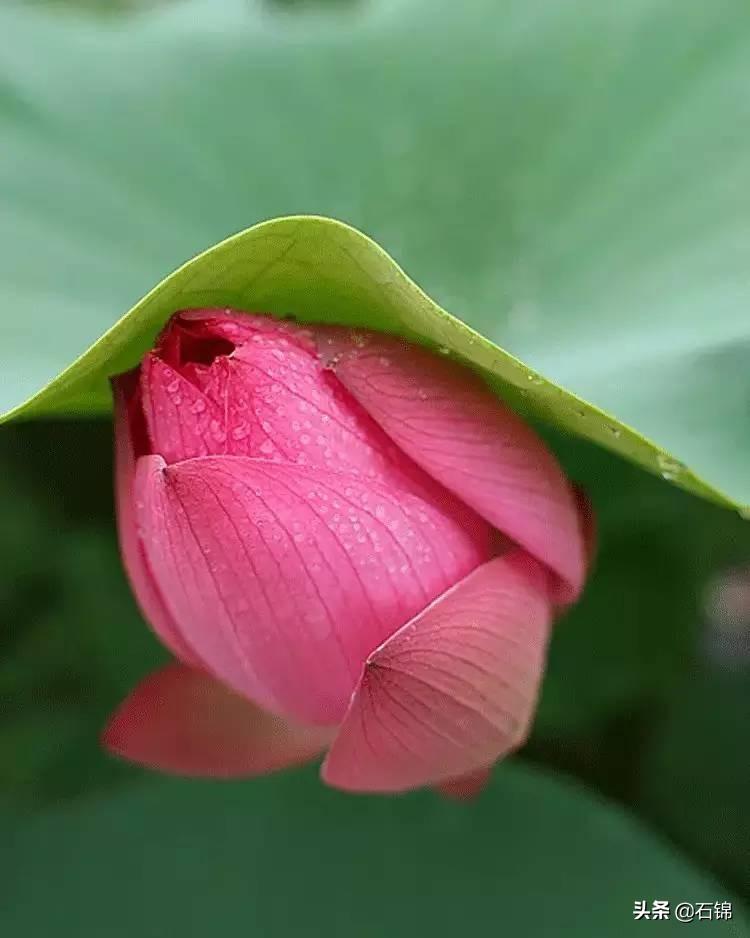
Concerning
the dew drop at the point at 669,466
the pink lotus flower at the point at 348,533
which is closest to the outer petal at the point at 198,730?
the pink lotus flower at the point at 348,533

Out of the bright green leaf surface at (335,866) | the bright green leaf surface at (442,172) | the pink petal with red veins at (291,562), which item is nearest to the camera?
the pink petal with red veins at (291,562)

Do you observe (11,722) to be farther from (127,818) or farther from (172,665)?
(172,665)

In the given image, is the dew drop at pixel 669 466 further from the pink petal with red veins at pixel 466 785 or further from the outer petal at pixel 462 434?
the pink petal with red veins at pixel 466 785

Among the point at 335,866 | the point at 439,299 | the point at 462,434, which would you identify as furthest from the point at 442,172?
A: the point at 335,866

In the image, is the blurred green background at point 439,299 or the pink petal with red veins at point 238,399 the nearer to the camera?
the pink petal with red veins at point 238,399

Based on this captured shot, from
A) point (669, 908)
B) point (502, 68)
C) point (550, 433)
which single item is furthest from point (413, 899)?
point (502, 68)

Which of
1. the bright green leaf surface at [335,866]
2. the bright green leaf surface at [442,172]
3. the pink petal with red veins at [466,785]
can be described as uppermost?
the bright green leaf surface at [442,172]

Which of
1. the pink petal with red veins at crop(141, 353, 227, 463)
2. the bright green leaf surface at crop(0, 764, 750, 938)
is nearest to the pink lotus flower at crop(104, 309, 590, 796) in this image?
the pink petal with red veins at crop(141, 353, 227, 463)

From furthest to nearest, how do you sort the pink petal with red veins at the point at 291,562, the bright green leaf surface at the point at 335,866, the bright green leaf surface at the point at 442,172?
the bright green leaf surface at the point at 335,866 → the bright green leaf surface at the point at 442,172 → the pink petal with red veins at the point at 291,562

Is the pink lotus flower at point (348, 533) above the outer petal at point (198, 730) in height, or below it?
above
